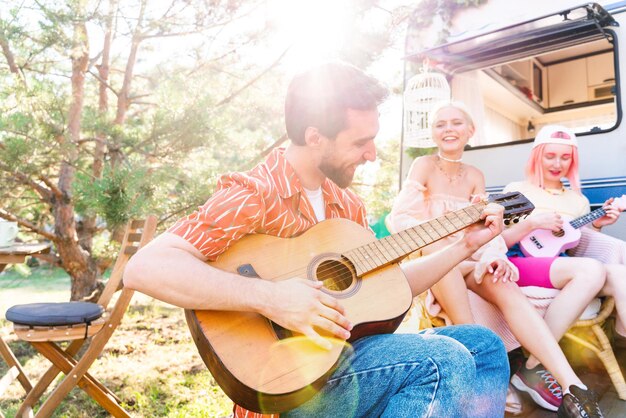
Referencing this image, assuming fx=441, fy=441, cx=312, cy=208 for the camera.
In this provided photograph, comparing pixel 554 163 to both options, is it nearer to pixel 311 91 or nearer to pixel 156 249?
pixel 311 91

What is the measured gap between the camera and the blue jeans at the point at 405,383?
1.11 m

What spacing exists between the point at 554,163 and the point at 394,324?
2.24 metres

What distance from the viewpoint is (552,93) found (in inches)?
289

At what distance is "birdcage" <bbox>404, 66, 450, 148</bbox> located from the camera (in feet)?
14.8

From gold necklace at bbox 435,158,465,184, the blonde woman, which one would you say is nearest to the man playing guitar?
the blonde woman

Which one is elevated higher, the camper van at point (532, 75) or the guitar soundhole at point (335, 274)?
the camper van at point (532, 75)

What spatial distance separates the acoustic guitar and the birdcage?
8.86 feet

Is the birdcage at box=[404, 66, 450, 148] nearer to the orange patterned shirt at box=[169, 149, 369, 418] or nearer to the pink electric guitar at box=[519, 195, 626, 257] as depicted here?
the pink electric guitar at box=[519, 195, 626, 257]

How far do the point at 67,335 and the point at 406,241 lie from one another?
6.34ft

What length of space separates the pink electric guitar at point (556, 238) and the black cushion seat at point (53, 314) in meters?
2.65

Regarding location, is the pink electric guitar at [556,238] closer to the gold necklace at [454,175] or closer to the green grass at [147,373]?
the gold necklace at [454,175]

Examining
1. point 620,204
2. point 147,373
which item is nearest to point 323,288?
point 620,204

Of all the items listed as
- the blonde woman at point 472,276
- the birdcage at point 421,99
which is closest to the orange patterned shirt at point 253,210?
the blonde woman at point 472,276

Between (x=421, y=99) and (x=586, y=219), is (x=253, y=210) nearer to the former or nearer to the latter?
(x=586, y=219)
